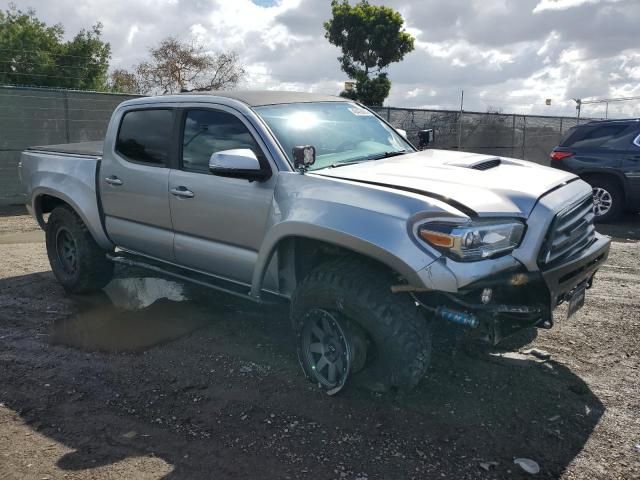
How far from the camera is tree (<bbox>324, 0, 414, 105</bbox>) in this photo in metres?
30.5

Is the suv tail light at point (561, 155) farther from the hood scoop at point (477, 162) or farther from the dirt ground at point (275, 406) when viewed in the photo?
the hood scoop at point (477, 162)

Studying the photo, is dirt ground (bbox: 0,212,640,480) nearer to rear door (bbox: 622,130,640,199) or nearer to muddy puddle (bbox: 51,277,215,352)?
muddy puddle (bbox: 51,277,215,352)

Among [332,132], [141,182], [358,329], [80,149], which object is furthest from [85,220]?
[358,329]

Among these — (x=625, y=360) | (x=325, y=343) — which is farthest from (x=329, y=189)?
(x=625, y=360)

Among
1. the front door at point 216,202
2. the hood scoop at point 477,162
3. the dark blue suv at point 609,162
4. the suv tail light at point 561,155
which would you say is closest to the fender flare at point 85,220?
the front door at point 216,202

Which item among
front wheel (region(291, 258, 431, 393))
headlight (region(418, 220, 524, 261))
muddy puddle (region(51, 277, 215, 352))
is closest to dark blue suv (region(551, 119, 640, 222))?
muddy puddle (region(51, 277, 215, 352))

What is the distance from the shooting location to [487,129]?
1877cm

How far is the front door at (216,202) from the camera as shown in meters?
4.02

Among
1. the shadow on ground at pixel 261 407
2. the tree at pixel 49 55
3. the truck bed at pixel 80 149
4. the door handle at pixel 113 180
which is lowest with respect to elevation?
the shadow on ground at pixel 261 407

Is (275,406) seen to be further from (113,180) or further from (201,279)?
(113,180)

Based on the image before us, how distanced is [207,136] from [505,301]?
258 cm

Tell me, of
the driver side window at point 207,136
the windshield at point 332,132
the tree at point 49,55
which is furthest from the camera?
the tree at point 49,55

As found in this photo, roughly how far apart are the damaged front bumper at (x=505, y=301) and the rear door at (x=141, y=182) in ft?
7.95

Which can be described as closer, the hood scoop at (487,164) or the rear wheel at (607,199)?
the hood scoop at (487,164)
